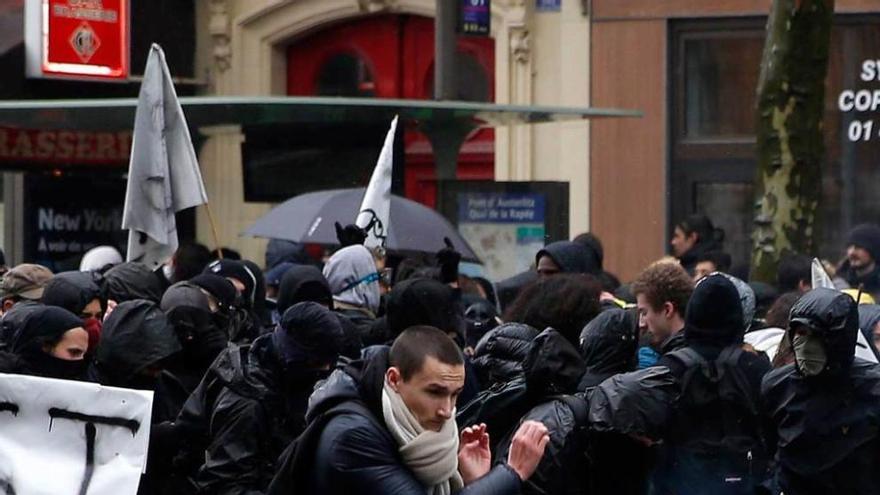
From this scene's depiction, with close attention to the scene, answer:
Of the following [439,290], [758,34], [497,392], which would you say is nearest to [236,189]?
[758,34]

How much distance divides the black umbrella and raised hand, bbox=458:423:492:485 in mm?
6426

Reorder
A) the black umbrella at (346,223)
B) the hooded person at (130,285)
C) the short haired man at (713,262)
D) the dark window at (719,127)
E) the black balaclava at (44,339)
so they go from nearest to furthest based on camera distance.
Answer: the black balaclava at (44,339)
the hooded person at (130,285)
the short haired man at (713,262)
the black umbrella at (346,223)
the dark window at (719,127)

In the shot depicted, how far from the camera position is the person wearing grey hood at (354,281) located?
9891 millimetres

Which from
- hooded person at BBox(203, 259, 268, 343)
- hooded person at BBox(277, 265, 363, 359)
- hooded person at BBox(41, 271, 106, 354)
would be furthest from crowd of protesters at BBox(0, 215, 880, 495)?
hooded person at BBox(277, 265, 363, 359)

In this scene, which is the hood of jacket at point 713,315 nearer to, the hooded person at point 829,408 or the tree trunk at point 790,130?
the hooded person at point 829,408

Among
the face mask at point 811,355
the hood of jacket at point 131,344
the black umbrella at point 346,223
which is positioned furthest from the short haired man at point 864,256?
the hood of jacket at point 131,344

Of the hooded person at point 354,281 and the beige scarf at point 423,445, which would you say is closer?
the beige scarf at point 423,445

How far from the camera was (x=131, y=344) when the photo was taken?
751cm

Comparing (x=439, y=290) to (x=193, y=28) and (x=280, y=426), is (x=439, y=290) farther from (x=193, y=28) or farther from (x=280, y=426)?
(x=193, y=28)

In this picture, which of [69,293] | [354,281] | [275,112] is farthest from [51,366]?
[275,112]

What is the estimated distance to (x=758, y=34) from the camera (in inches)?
659

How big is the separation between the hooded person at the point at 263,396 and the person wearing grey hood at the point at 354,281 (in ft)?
8.89

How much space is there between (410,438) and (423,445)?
49 mm

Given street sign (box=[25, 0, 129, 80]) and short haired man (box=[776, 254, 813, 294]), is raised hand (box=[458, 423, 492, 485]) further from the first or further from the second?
street sign (box=[25, 0, 129, 80])
